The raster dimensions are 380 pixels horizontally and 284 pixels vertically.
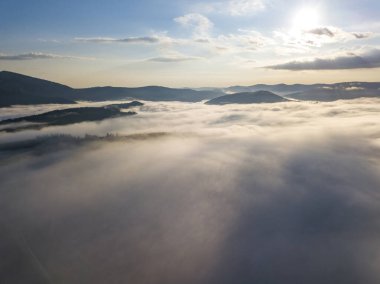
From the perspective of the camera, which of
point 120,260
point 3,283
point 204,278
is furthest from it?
point 120,260

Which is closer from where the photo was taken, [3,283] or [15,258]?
[3,283]

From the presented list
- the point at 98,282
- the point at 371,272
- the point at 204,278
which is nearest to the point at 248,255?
the point at 204,278

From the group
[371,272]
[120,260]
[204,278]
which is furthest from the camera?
[120,260]

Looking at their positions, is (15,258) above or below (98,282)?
above

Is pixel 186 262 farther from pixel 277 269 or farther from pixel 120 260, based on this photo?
pixel 277 269

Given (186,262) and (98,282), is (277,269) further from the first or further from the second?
(98,282)

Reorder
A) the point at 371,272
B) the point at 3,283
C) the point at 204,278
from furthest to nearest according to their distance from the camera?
the point at 204,278 → the point at 371,272 → the point at 3,283

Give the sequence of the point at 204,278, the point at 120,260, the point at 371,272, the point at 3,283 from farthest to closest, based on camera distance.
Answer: the point at 120,260 → the point at 204,278 → the point at 371,272 → the point at 3,283

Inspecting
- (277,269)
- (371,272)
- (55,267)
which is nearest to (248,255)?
(277,269)

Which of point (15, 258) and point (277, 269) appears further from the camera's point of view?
point (277, 269)
